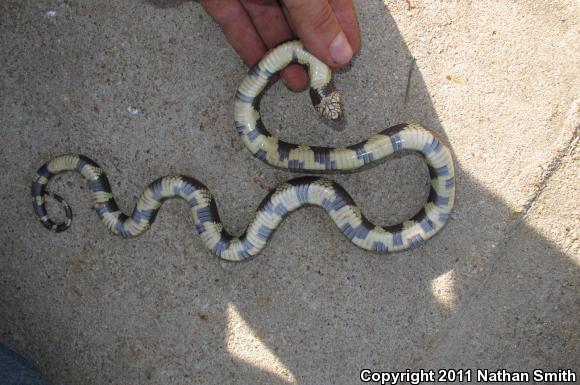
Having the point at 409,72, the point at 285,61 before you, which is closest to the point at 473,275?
the point at 409,72

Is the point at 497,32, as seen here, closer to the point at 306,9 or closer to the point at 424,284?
the point at 306,9

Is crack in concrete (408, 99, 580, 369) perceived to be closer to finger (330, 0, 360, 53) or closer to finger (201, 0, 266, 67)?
finger (330, 0, 360, 53)

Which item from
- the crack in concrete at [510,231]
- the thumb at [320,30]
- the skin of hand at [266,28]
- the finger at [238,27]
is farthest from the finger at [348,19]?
the crack in concrete at [510,231]

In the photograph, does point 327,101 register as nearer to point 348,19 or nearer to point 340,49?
point 340,49

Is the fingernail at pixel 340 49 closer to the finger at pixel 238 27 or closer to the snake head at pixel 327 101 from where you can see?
the snake head at pixel 327 101

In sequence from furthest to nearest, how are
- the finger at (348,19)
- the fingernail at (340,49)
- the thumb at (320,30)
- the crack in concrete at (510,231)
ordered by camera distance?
the crack in concrete at (510,231)
the finger at (348,19)
the fingernail at (340,49)
the thumb at (320,30)

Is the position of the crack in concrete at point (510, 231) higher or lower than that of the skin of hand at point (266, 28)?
lower

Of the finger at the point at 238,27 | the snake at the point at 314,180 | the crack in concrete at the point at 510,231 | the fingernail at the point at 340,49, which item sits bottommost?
the crack in concrete at the point at 510,231

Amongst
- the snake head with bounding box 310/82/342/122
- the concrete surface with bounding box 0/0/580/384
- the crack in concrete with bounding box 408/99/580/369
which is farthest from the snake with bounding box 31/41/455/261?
the crack in concrete with bounding box 408/99/580/369
